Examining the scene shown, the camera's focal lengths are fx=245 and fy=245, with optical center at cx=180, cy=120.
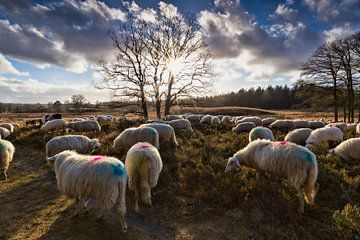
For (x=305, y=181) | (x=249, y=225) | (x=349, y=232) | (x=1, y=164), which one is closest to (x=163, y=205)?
(x=249, y=225)

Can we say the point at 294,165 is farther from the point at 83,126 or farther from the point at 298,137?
the point at 83,126

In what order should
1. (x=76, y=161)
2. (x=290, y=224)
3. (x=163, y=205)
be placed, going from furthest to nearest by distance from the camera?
(x=163, y=205) → (x=76, y=161) → (x=290, y=224)

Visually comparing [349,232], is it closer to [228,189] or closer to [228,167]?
[228,189]

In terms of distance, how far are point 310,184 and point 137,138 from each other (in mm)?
6035

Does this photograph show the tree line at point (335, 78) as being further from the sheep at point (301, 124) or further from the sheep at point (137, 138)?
the sheep at point (137, 138)

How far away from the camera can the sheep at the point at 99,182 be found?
4.49m

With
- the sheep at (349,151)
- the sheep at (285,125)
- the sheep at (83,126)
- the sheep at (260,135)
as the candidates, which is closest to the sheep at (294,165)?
the sheep at (349,151)

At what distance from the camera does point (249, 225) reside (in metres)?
4.89

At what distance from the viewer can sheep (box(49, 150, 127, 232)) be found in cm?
449

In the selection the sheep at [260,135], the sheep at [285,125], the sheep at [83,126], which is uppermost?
the sheep at [83,126]

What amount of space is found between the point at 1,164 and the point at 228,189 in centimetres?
707

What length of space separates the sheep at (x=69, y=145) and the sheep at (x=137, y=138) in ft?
2.95

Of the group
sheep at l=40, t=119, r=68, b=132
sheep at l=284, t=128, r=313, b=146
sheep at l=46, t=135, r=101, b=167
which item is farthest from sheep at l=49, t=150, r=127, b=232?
sheep at l=40, t=119, r=68, b=132

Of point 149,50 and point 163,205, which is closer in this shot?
point 163,205
